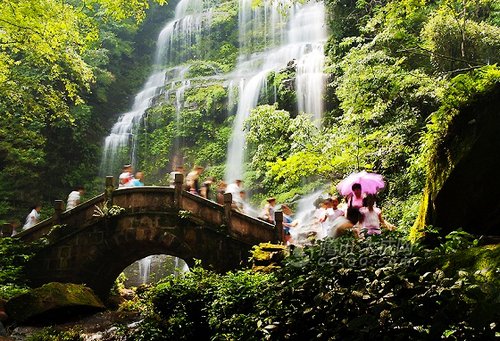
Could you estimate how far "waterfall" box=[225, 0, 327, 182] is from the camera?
791 inches

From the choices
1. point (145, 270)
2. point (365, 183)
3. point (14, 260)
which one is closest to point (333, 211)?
point (365, 183)

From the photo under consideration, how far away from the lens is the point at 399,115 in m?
11.7

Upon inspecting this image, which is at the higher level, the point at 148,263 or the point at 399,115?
the point at 399,115

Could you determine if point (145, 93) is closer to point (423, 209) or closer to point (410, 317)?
point (423, 209)

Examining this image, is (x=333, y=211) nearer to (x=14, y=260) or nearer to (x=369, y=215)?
(x=369, y=215)

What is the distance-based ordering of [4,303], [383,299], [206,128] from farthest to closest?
[206,128]
[4,303]
[383,299]

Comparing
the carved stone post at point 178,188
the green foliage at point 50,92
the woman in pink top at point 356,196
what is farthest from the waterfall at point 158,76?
the woman in pink top at point 356,196

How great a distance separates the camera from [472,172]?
461 cm

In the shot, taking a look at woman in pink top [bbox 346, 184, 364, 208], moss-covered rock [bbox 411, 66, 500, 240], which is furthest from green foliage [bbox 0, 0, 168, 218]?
moss-covered rock [bbox 411, 66, 500, 240]

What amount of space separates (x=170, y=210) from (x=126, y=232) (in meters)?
1.63

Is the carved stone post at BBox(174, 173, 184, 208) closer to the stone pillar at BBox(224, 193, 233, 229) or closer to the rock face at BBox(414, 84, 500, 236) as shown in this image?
the stone pillar at BBox(224, 193, 233, 229)

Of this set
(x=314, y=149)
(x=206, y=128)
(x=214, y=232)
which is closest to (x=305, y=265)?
(x=314, y=149)

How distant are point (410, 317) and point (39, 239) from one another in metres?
13.2

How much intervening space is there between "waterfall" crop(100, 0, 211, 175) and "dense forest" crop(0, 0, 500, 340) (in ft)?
0.54
